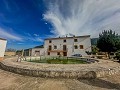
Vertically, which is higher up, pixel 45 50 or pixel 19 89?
pixel 45 50

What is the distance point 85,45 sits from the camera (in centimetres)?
3294

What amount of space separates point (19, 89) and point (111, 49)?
26.9m

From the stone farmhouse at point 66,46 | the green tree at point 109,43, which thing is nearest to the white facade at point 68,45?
the stone farmhouse at point 66,46

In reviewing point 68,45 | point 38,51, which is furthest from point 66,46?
point 38,51

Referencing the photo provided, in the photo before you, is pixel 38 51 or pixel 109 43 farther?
pixel 38 51

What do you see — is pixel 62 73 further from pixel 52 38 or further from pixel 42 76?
pixel 52 38

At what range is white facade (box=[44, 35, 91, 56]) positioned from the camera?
109 feet

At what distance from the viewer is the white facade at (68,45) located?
33.1 meters

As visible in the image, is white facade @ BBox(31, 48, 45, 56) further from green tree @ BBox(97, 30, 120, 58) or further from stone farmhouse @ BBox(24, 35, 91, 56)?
green tree @ BBox(97, 30, 120, 58)

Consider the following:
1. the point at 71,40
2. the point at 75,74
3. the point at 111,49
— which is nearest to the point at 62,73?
the point at 75,74

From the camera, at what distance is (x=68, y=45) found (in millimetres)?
35094

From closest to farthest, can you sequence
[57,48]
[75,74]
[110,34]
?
1. [75,74]
2. [110,34]
3. [57,48]

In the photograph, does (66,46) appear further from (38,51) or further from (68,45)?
(38,51)

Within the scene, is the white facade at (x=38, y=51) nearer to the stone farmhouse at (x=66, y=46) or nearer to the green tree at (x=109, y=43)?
the stone farmhouse at (x=66, y=46)
